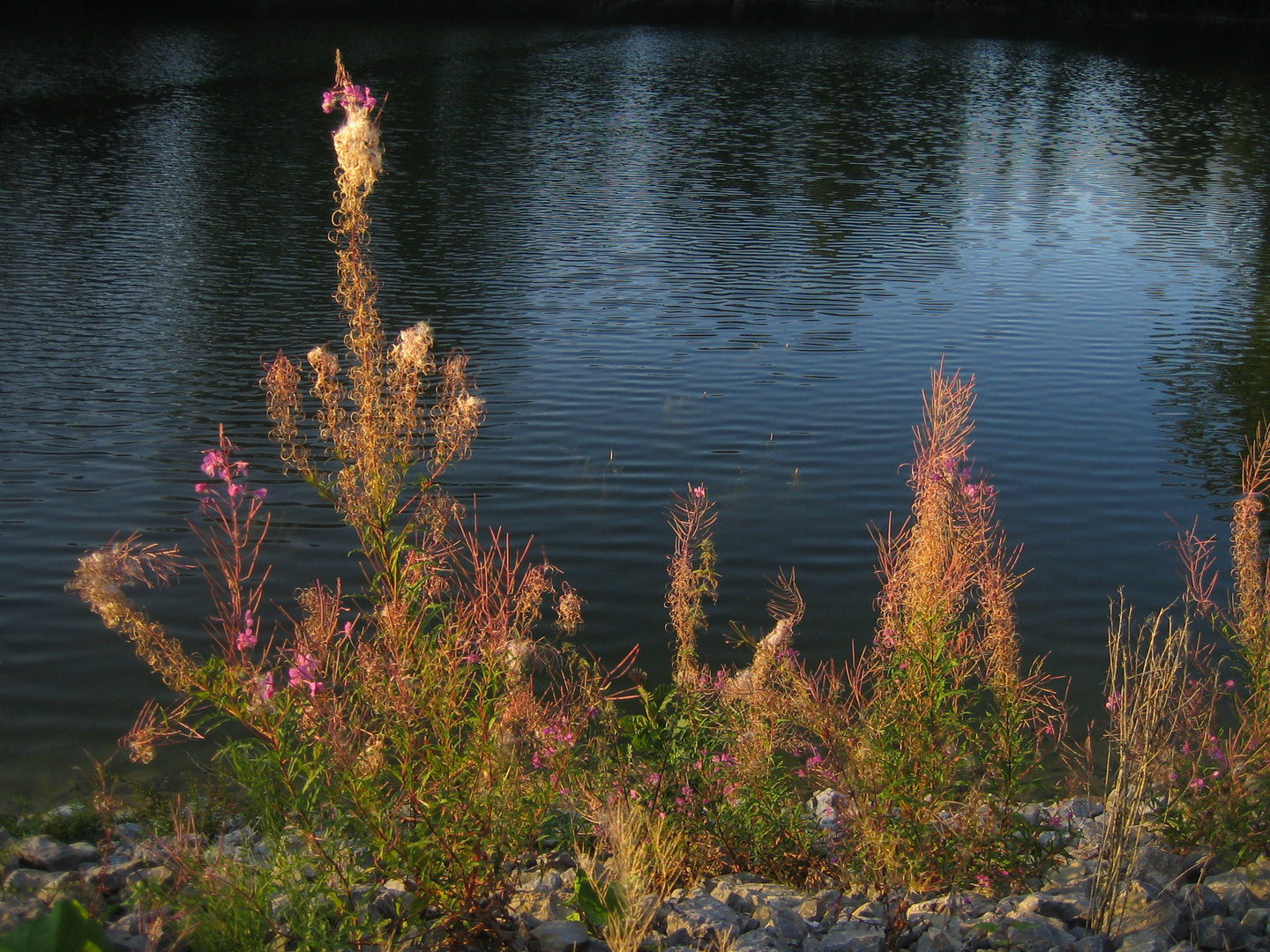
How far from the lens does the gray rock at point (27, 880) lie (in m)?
3.88

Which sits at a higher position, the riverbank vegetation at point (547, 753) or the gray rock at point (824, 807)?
the riverbank vegetation at point (547, 753)

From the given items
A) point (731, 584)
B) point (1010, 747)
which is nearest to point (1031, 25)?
point (731, 584)

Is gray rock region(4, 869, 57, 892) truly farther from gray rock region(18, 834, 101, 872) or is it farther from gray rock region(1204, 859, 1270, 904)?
gray rock region(1204, 859, 1270, 904)

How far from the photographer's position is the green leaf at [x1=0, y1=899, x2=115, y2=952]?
112 inches

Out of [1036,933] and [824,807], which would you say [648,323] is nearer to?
[824,807]

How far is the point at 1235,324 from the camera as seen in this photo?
42.4 feet

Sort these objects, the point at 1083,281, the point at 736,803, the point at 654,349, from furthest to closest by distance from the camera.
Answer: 1. the point at 1083,281
2. the point at 654,349
3. the point at 736,803

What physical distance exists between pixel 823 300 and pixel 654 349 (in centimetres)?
294

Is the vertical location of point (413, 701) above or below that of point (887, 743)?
above

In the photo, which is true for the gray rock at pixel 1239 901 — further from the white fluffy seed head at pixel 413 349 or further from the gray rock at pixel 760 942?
the white fluffy seed head at pixel 413 349

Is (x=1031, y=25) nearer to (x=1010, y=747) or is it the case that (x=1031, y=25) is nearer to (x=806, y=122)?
(x=806, y=122)

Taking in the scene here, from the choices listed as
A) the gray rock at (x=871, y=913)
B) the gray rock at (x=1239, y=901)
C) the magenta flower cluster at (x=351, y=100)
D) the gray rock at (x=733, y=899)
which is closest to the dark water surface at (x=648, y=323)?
the gray rock at (x=1239, y=901)

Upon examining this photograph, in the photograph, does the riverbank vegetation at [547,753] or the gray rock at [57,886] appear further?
the gray rock at [57,886]

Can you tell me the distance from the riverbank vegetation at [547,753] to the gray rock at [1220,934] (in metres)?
0.22
